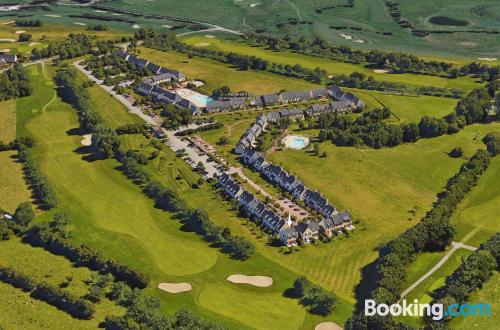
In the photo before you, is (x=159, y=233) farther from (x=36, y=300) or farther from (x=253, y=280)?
(x=36, y=300)

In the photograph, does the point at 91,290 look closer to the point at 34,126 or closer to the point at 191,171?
the point at 191,171

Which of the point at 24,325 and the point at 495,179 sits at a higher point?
the point at 495,179

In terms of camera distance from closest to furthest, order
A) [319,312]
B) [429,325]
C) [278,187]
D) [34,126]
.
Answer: [429,325]
[319,312]
[278,187]
[34,126]

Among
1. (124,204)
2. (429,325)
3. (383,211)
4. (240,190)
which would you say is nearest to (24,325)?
(124,204)

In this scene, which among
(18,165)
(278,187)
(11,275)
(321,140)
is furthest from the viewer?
(321,140)

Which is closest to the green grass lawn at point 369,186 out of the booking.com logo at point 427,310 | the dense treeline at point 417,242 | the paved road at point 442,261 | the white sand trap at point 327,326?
the dense treeline at point 417,242

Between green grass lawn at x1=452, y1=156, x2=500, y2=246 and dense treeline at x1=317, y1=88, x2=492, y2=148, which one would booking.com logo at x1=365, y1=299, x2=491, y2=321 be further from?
dense treeline at x1=317, y1=88, x2=492, y2=148

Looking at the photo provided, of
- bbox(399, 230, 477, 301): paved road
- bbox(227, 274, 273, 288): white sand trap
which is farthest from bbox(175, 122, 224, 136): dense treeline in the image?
bbox(399, 230, 477, 301): paved road

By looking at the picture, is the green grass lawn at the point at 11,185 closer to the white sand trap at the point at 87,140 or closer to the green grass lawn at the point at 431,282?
the white sand trap at the point at 87,140
